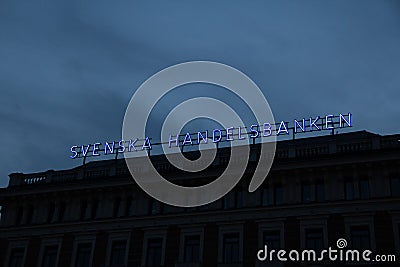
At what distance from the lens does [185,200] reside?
47.7 metres

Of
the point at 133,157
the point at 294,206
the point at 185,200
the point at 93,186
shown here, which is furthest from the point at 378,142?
the point at 93,186

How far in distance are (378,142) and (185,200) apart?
15945 millimetres

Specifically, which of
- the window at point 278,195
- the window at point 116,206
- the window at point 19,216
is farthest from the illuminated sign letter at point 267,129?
the window at point 19,216

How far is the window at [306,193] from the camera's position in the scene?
1731 inches

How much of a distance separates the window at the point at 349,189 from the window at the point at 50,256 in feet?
82.5

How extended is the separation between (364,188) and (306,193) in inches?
170

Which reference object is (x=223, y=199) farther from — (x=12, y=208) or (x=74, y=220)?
(x=12, y=208)

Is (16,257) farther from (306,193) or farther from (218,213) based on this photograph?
(306,193)

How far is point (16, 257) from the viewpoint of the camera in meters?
51.6

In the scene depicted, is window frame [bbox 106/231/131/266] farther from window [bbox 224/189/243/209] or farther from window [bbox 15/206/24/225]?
window [bbox 15/206/24/225]

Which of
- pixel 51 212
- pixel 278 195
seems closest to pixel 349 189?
pixel 278 195

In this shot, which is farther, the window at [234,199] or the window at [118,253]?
the window at [118,253]

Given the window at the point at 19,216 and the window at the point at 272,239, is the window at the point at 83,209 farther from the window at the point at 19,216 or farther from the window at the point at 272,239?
the window at the point at 272,239

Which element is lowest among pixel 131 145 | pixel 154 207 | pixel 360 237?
pixel 360 237
